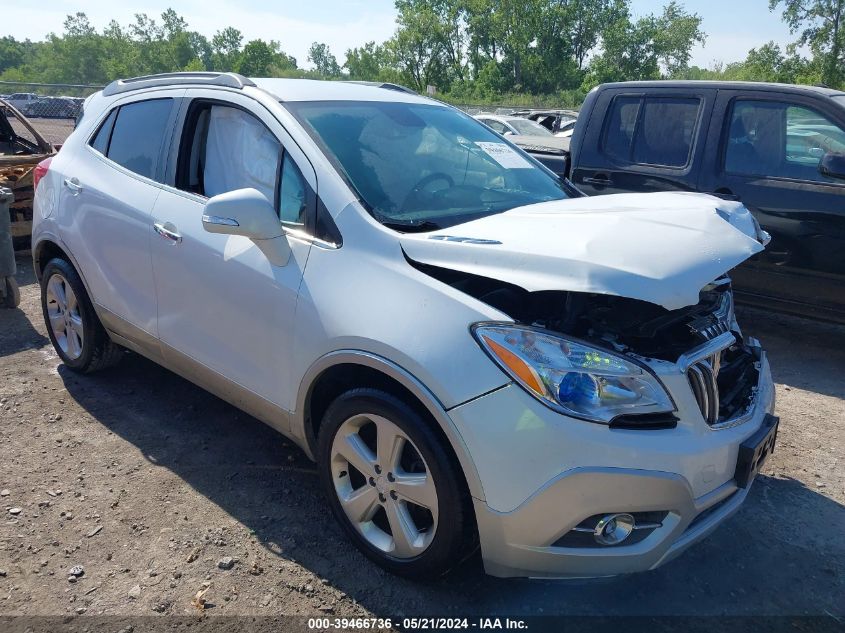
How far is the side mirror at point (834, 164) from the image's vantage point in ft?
14.6

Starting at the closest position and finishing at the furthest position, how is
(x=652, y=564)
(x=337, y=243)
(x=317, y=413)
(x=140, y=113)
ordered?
(x=652, y=564) < (x=337, y=243) < (x=317, y=413) < (x=140, y=113)

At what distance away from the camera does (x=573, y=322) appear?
232 centimetres

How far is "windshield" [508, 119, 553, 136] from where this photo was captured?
14.5m

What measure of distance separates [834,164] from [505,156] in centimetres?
243

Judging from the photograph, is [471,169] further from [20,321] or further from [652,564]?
[20,321]

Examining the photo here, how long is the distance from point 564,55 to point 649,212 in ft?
223

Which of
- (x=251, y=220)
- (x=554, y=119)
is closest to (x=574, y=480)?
(x=251, y=220)

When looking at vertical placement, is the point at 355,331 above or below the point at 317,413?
above

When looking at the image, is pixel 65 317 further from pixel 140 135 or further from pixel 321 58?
pixel 321 58

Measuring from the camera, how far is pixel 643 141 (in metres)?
5.56

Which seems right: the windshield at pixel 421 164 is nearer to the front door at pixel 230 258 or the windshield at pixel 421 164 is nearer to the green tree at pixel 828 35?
the front door at pixel 230 258

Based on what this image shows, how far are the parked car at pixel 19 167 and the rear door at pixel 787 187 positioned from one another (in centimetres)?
643

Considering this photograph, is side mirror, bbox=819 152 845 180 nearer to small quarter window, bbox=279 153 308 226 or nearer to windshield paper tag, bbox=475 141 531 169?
windshield paper tag, bbox=475 141 531 169

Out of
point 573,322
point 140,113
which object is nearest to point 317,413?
point 573,322
